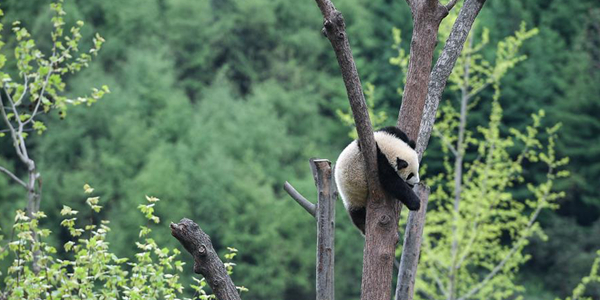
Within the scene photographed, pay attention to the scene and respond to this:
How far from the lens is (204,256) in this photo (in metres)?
4.64

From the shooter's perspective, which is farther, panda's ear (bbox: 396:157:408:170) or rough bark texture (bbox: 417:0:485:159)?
rough bark texture (bbox: 417:0:485:159)

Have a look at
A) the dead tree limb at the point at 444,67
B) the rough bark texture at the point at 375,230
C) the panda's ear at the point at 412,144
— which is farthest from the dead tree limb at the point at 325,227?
the dead tree limb at the point at 444,67

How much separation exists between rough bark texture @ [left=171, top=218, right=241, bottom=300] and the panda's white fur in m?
1.16

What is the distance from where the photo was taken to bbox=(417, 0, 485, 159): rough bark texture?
17.9 ft

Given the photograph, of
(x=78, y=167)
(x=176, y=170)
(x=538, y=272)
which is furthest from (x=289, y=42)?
(x=538, y=272)

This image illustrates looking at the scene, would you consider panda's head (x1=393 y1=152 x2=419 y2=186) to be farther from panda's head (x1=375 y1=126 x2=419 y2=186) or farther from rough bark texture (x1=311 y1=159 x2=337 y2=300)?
rough bark texture (x1=311 y1=159 x2=337 y2=300)

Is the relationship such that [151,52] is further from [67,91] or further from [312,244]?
[312,244]

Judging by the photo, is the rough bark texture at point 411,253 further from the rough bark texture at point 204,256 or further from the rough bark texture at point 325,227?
the rough bark texture at point 204,256

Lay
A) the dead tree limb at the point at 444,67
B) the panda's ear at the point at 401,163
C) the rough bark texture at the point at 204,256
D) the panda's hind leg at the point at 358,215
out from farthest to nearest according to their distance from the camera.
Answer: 1. the panda's hind leg at the point at 358,215
2. the dead tree limb at the point at 444,67
3. the panda's ear at the point at 401,163
4. the rough bark texture at the point at 204,256

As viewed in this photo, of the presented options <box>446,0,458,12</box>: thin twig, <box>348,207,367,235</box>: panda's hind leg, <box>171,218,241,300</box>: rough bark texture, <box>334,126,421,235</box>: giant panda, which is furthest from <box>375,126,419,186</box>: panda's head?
<box>171,218,241,300</box>: rough bark texture

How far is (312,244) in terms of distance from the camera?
31453 millimetres

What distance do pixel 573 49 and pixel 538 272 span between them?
33.0 ft

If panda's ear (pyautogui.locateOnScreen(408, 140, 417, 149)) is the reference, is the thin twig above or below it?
above

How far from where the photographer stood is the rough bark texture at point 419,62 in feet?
16.8
